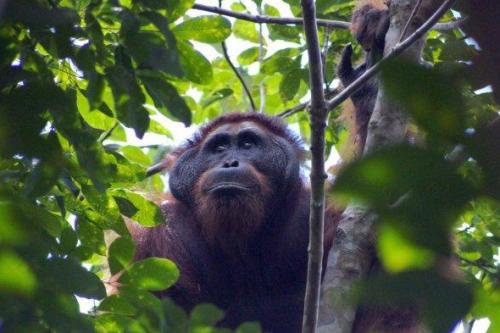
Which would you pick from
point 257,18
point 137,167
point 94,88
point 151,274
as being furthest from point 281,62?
point 94,88

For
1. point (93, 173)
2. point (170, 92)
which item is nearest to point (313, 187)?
point (170, 92)

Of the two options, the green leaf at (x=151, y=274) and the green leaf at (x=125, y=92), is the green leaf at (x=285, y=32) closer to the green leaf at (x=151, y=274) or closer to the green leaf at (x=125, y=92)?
the green leaf at (x=151, y=274)

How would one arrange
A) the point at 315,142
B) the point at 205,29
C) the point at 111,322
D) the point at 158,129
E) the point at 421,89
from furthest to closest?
the point at 158,129, the point at 205,29, the point at 315,142, the point at 111,322, the point at 421,89

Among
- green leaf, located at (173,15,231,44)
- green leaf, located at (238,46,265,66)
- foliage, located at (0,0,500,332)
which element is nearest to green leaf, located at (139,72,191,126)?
foliage, located at (0,0,500,332)

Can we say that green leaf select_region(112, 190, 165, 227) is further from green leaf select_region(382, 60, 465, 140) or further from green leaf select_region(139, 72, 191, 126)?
green leaf select_region(382, 60, 465, 140)

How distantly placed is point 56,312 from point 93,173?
664 millimetres

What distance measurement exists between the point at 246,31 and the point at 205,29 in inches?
141

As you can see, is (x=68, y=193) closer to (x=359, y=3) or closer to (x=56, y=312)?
(x=56, y=312)

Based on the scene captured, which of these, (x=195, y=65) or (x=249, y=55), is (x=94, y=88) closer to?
(x=195, y=65)

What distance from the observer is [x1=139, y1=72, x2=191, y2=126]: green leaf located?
2.86 meters

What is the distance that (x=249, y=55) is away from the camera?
7.49m

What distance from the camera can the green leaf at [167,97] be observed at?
2.86 m

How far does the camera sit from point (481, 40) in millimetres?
1062

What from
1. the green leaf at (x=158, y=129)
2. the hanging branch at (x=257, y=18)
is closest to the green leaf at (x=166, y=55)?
the hanging branch at (x=257, y=18)
